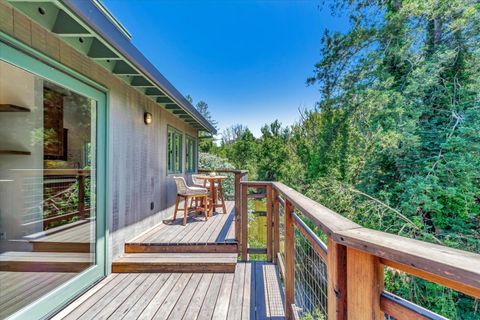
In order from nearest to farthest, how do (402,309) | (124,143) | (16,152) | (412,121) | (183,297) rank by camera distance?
(402,309), (16,152), (183,297), (124,143), (412,121)

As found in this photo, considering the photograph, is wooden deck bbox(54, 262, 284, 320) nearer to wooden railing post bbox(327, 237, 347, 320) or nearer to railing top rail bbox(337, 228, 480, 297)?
wooden railing post bbox(327, 237, 347, 320)

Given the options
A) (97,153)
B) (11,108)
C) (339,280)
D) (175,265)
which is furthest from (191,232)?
(339,280)

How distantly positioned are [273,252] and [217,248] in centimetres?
87

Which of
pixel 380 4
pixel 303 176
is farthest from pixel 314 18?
pixel 303 176

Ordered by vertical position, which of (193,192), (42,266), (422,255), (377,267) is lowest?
(42,266)

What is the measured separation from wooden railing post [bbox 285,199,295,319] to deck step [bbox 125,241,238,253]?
138cm

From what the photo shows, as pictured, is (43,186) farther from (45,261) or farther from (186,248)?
(186,248)

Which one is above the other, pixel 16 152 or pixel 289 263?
pixel 16 152

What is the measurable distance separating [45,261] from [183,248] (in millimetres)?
1631

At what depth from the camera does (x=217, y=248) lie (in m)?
3.46

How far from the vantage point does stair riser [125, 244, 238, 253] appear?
11.4 feet

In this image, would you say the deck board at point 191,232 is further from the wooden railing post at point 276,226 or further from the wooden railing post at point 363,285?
the wooden railing post at point 363,285

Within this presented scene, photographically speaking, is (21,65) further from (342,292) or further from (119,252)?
(342,292)

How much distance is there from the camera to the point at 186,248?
11.4 ft
